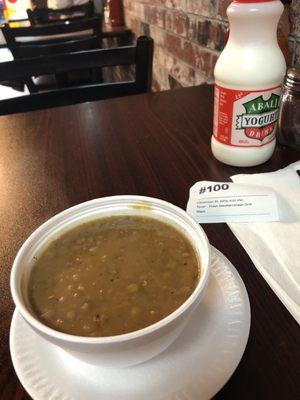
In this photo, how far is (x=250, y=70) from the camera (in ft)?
2.05

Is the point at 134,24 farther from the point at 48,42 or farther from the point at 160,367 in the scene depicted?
the point at 160,367

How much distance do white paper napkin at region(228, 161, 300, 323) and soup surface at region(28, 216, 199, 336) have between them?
133 millimetres

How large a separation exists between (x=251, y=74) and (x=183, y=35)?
4.00 feet

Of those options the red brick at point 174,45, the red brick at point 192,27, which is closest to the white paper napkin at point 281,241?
the red brick at point 192,27

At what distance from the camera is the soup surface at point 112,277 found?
0.37 metres

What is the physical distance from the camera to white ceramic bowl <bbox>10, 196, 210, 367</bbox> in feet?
1.01

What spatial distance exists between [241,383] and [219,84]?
1.69 feet

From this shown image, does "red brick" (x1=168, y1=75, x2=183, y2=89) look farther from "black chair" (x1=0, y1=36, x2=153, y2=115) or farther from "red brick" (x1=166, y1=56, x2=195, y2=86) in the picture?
"black chair" (x1=0, y1=36, x2=153, y2=115)

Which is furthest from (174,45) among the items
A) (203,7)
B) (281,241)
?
(281,241)

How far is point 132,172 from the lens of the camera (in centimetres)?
76

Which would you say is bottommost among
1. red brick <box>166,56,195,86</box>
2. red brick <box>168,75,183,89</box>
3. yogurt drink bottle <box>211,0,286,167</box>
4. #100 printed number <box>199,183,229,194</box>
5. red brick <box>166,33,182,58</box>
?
red brick <box>168,75,183,89</box>

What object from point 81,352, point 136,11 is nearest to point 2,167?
point 81,352

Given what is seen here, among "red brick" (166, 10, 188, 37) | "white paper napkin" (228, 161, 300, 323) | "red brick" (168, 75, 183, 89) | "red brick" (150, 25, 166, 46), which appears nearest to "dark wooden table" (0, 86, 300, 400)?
"white paper napkin" (228, 161, 300, 323)

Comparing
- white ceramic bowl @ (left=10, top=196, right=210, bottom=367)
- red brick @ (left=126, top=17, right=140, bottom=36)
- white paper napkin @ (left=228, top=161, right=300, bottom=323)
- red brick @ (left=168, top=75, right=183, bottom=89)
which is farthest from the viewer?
red brick @ (left=126, top=17, right=140, bottom=36)
